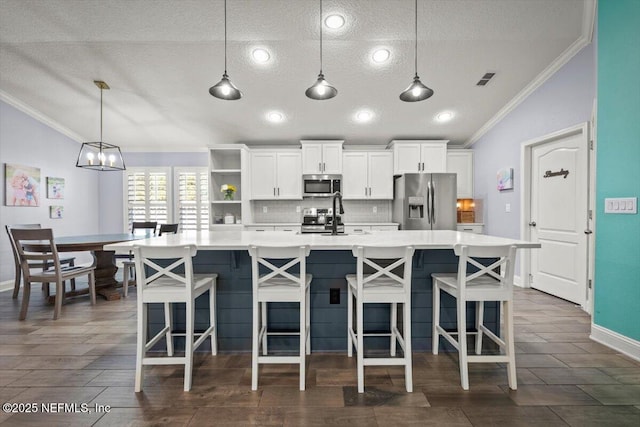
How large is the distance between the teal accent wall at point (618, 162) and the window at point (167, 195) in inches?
229

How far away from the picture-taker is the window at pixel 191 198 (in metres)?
5.86

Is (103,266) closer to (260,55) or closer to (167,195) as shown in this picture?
(167,195)

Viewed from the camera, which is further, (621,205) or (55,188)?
(55,188)

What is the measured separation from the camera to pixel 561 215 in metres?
3.57

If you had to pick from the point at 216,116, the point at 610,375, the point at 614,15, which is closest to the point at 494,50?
the point at 614,15

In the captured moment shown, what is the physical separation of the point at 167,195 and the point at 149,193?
38 centimetres

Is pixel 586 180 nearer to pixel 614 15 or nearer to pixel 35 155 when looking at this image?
pixel 614 15

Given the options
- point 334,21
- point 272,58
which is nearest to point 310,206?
point 272,58

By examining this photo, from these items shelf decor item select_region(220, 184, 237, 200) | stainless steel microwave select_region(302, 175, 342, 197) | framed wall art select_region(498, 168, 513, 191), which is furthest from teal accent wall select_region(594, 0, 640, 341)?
shelf decor item select_region(220, 184, 237, 200)

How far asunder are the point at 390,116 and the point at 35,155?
5.78m

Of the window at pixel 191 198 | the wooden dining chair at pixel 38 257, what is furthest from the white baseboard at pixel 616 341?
the window at pixel 191 198

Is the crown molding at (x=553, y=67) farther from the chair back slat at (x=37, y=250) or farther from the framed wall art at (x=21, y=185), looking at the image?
A: the framed wall art at (x=21, y=185)

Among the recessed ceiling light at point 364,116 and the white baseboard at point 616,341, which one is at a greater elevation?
the recessed ceiling light at point 364,116

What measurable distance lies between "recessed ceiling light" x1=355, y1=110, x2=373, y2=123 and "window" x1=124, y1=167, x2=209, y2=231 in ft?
10.7
